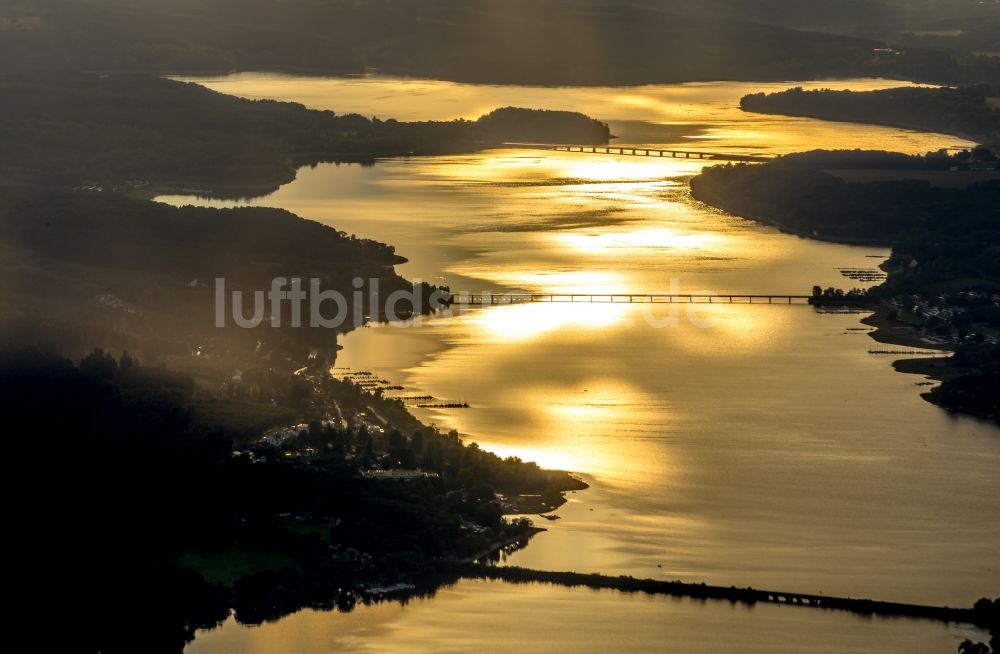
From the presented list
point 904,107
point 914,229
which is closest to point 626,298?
→ point 914,229

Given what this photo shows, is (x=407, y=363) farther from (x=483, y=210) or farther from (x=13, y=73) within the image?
(x=13, y=73)

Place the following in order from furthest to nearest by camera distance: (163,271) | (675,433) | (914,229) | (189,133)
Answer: (189,133) < (914,229) < (163,271) < (675,433)

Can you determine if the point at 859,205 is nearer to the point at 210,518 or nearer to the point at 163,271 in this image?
the point at 163,271

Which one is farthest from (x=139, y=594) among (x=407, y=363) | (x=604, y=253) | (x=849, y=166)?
(x=849, y=166)

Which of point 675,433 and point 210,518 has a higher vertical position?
point 675,433

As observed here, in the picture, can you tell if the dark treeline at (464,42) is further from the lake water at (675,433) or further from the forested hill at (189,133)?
the lake water at (675,433)

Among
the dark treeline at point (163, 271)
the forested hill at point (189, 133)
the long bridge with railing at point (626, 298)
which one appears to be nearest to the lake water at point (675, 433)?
the long bridge with railing at point (626, 298)

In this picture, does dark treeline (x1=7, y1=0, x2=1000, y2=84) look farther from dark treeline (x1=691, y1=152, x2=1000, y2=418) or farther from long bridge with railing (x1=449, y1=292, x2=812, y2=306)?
long bridge with railing (x1=449, y1=292, x2=812, y2=306)
